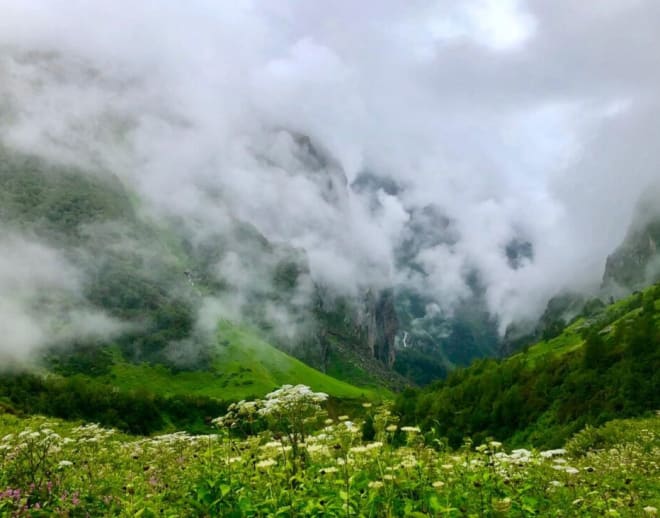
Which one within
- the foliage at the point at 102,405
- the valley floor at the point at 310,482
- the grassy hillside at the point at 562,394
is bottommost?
the valley floor at the point at 310,482

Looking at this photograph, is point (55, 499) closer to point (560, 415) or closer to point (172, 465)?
point (172, 465)

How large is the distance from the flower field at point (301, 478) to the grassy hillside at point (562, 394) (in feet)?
247

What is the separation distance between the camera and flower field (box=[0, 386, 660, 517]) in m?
9.33

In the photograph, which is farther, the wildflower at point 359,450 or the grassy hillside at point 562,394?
the grassy hillside at point 562,394

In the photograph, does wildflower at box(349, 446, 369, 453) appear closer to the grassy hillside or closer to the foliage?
the grassy hillside

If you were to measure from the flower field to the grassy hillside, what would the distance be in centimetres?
7516

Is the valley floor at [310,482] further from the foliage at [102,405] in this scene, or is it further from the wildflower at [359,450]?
the foliage at [102,405]

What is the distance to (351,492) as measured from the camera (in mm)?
9266

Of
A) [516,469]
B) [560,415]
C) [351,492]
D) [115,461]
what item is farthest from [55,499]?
[560,415]

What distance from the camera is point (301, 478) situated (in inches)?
398

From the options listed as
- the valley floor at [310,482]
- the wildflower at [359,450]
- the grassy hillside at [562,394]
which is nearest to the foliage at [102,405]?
the grassy hillside at [562,394]

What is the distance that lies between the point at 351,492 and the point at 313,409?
201 inches

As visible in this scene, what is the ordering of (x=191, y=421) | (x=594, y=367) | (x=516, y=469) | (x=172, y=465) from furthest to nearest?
(x=191, y=421), (x=594, y=367), (x=172, y=465), (x=516, y=469)

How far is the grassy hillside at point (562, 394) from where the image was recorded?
8494 centimetres
